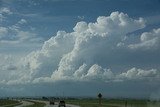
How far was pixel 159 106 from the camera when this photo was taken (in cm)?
6375

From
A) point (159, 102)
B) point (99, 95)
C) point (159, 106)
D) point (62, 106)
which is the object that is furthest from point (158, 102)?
point (62, 106)

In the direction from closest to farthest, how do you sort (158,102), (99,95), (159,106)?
(99,95) → (159,106) → (158,102)

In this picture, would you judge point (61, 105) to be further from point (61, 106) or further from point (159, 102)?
point (159, 102)

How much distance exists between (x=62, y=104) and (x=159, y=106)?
43.5 meters

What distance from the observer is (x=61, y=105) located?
10331 cm

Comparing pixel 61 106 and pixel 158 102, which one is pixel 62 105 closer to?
pixel 61 106

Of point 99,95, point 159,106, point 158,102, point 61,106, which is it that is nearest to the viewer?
point 99,95

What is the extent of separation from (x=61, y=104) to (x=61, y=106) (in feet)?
2.08

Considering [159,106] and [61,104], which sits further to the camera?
[61,104]

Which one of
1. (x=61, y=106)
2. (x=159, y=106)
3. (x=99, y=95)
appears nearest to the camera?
(x=99, y=95)

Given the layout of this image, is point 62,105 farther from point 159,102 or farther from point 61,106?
point 159,102

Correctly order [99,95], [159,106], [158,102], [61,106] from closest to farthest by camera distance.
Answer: [99,95]
[159,106]
[158,102]
[61,106]

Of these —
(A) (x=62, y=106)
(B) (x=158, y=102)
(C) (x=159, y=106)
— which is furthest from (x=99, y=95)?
(A) (x=62, y=106)

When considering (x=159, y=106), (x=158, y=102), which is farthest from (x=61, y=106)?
(x=159, y=106)
